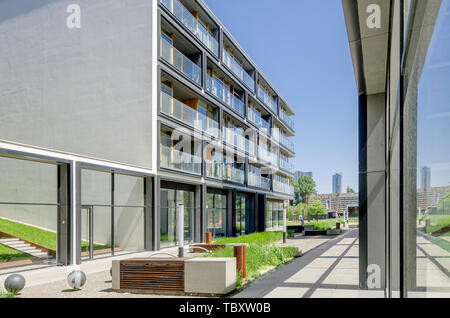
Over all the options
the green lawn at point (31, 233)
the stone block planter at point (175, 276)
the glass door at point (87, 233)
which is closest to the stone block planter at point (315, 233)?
the glass door at point (87, 233)

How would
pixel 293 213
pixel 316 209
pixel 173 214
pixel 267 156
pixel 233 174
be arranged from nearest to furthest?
pixel 173 214, pixel 233 174, pixel 267 156, pixel 316 209, pixel 293 213

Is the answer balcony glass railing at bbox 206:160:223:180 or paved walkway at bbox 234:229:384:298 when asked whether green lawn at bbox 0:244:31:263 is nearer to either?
paved walkway at bbox 234:229:384:298

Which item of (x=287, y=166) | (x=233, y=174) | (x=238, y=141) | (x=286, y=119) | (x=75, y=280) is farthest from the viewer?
(x=286, y=119)

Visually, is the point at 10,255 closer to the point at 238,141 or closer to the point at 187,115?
the point at 187,115

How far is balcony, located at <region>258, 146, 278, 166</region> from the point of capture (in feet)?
128

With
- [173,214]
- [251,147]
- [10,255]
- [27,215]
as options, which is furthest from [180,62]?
[251,147]

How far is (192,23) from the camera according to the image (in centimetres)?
2483

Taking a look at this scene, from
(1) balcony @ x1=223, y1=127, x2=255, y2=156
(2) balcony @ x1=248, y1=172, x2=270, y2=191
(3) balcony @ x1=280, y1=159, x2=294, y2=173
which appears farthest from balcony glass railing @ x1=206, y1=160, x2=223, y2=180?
(3) balcony @ x1=280, y1=159, x2=294, y2=173

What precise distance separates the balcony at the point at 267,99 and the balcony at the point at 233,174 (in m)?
10.2

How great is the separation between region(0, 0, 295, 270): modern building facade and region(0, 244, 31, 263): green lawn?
51.3 inches

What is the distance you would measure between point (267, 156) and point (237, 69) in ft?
39.1

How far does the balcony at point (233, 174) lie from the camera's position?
2998 cm

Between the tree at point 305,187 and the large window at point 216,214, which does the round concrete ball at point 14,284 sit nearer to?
the large window at point 216,214
